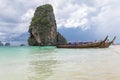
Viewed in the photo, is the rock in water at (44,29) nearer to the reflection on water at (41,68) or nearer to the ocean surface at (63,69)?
the reflection on water at (41,68)

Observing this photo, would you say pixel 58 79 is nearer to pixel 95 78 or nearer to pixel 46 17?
pixel 95 78

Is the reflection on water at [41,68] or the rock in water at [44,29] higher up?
the rock in water at [44,29]

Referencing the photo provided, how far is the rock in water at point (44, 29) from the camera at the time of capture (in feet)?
320

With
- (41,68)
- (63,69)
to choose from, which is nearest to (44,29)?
(41,68)

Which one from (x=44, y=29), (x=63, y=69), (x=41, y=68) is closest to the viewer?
(x=63, y=69)

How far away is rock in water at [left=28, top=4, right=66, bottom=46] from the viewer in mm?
97562

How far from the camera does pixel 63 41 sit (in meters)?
102

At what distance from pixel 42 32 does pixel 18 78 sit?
85621 millimetres

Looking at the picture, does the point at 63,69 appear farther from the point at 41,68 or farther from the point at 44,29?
the point at 44,29

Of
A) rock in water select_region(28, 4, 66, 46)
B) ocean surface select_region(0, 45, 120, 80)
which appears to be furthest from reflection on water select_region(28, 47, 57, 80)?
rock in water select_region(28, 4, 66, 46)

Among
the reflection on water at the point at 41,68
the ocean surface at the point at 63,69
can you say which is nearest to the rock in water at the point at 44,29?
the reflection on water at the point at 41,68

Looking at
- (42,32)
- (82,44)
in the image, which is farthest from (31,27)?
(82,44)

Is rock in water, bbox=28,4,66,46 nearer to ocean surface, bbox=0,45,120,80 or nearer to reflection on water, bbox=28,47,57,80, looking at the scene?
reflection on water, bbox=28,47,57,80

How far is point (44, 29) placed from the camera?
9888cm
